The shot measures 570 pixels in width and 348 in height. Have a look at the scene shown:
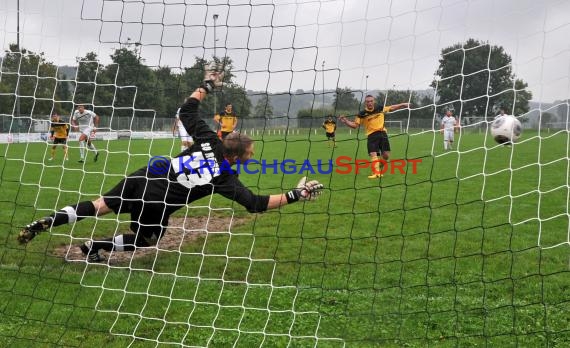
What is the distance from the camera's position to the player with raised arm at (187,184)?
14.9 ft

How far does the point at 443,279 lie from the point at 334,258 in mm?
1229

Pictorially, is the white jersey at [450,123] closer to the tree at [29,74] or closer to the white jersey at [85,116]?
the tree at [29,74]

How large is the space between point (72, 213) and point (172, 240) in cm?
166

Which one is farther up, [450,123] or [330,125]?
[450,123]

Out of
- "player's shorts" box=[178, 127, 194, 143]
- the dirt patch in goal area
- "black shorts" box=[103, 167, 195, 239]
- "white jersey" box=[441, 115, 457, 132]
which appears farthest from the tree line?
the dirt patch in goal area

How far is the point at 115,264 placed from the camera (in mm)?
5328

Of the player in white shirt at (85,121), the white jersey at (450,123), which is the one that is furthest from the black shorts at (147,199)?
the white jersey at (450,123)

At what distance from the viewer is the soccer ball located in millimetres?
4691

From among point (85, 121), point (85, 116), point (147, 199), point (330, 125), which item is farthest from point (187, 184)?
point (85, 121)

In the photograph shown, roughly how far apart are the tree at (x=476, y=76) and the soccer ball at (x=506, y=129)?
0.13m

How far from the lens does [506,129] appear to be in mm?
4730

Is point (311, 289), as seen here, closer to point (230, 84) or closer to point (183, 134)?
point (230, 84)

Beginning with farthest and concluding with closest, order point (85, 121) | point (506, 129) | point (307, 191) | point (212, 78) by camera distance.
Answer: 1. point (85, 121)
2. point (506, 129)
3. point (212, 78)
4. point (307, 191)

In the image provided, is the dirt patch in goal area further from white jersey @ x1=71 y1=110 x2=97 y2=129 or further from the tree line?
white jersey @ x1=71 y1=110 x2=97 y2=129
